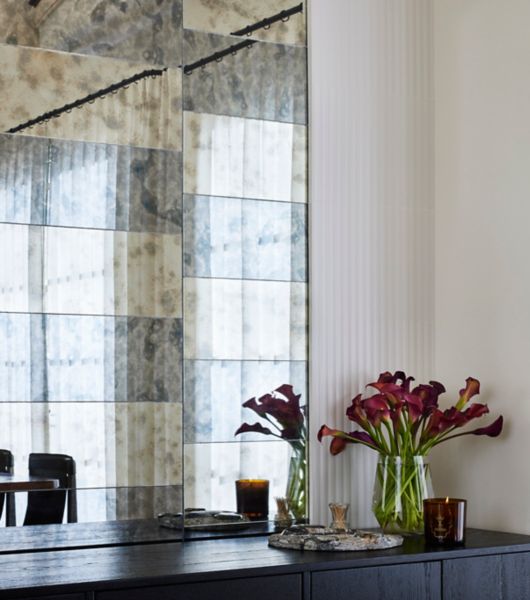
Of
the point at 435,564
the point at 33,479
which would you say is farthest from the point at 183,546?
the point at 435,564

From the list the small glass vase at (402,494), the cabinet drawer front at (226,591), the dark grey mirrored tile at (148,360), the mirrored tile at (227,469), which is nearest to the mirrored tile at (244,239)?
the dark grey mirrored tile at (148,360)

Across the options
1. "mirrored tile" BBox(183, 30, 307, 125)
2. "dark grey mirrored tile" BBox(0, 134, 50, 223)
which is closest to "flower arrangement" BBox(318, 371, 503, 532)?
"mirrored tile" BBox(183, 30, 307, 125)

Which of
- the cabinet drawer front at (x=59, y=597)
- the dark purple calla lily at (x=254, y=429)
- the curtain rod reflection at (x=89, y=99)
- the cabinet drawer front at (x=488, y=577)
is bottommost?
the cabinet drawer front at (x=488, y=577)

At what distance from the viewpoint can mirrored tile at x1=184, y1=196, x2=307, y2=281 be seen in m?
2.28

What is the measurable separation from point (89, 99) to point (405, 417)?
99 centimetres

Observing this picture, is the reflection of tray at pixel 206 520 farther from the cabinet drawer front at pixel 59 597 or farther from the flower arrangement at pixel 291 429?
the cabinet drawer front at pixel 59 597

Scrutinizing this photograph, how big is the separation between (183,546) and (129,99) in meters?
0.96

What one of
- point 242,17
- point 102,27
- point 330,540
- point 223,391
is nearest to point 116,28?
point 102,27

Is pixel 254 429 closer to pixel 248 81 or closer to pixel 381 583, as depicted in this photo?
pixel 381 583

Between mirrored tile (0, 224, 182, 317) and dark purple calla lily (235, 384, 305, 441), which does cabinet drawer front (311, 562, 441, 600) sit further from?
mirrored tile (0, 224, 182, 317)

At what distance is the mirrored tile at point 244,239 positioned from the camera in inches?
89.9

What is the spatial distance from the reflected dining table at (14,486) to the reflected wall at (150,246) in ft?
0.09

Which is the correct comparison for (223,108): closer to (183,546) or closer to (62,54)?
(62,54)

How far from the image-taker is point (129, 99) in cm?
218
